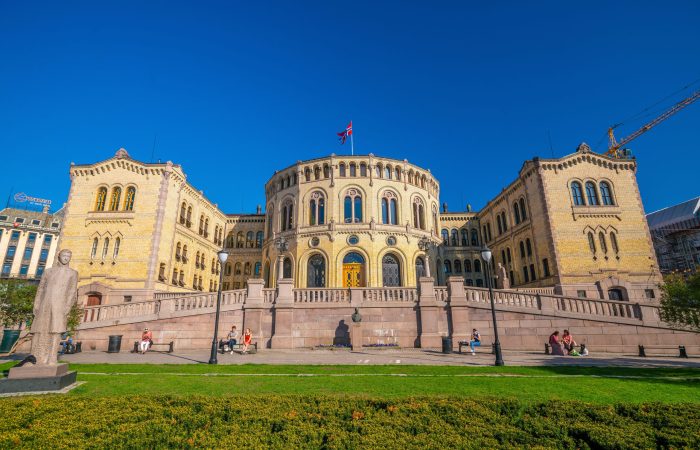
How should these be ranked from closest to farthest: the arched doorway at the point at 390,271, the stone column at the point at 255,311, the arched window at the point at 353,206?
the stone column at the point at 255,311 → the arched doorway at the point at 390,271 → the arched window at the point at 353,206

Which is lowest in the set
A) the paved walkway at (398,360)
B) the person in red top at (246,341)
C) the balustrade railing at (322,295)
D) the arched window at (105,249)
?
the paved walkway at (398,360)

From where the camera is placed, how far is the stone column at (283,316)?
19609 millimetres

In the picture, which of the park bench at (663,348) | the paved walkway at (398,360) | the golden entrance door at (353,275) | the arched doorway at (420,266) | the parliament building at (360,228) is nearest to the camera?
the paved walkway at (398,360)

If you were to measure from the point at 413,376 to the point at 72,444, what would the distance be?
7.92 meters

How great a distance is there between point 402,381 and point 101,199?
36467mm

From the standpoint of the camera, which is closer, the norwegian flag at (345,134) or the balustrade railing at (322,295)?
the balustrade railing at (322,295)

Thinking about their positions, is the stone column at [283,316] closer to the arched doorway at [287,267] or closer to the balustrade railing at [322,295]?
the balustrade railing at [322,295]

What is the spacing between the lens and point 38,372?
8484mm

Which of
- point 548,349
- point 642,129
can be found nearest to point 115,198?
point 548,349

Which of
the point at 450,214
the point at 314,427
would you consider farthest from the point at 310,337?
the point at 450,214

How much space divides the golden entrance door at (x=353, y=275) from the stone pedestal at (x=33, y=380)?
2634cm

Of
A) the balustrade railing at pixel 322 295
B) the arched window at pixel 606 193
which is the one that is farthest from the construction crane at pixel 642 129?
the balustrade railing at pixel 322 295

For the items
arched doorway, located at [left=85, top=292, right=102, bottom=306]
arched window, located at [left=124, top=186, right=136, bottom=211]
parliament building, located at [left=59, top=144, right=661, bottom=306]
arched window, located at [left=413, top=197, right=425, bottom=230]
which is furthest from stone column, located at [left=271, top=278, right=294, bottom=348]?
arched window, located at [left=124, top=186, right=136, bottom=211]

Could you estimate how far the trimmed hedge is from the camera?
5262 mm
